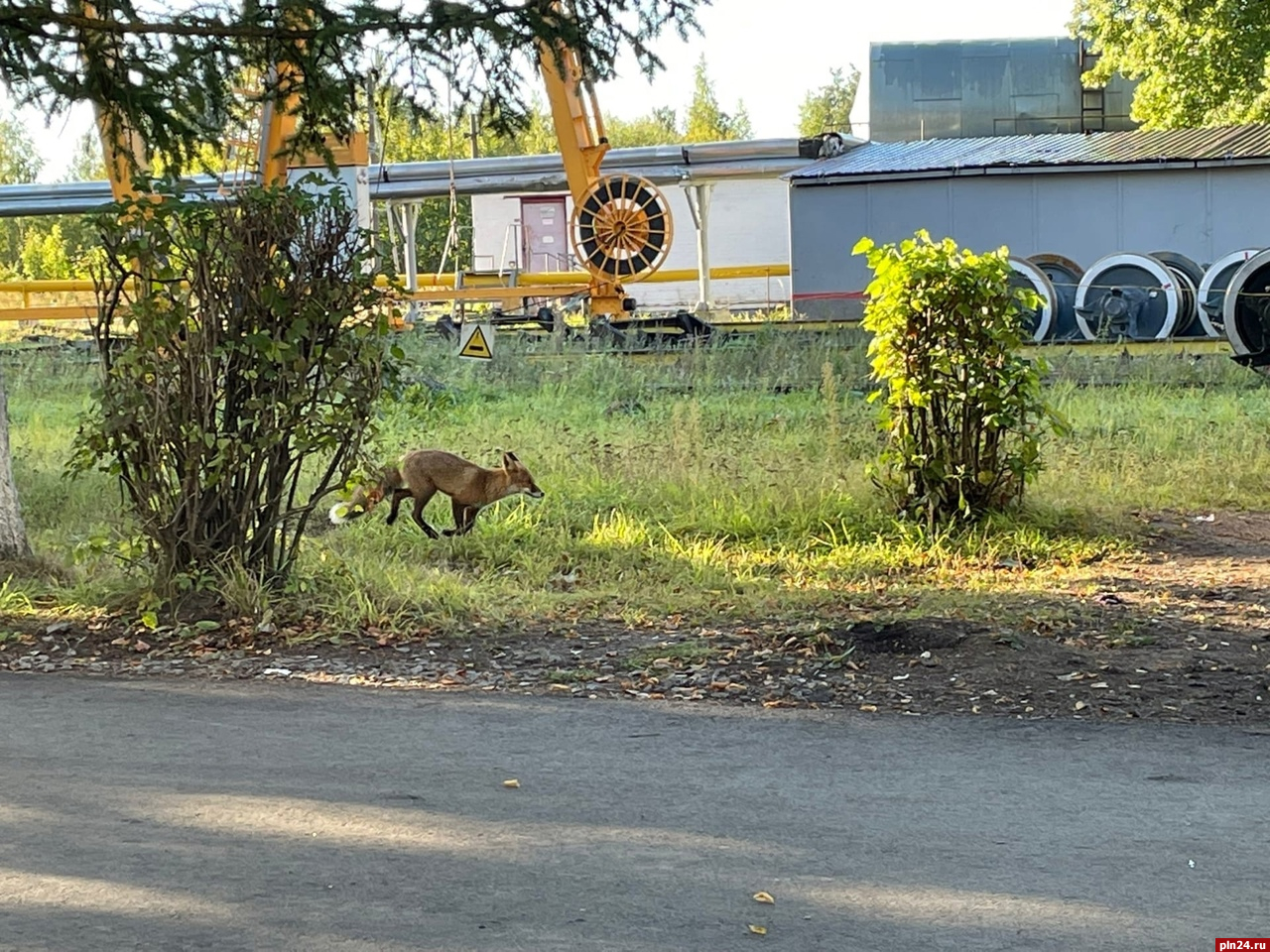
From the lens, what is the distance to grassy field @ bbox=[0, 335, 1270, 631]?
7934mm

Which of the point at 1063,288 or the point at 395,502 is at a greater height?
the point at 1063,288

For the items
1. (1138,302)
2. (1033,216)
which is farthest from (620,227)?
(1138,302)

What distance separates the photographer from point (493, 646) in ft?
23.4

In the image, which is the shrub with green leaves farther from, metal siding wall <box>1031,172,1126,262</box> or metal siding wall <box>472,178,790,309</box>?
metal siding wall <box>472,178,790,309</box>

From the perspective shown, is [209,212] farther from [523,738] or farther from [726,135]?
[726,135]

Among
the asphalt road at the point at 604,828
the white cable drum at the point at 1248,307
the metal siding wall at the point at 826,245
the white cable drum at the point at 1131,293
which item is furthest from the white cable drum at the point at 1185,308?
the asphalt road at the point at 604,828

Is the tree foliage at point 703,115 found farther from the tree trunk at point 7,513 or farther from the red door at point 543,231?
the tree trunk at point 7,513

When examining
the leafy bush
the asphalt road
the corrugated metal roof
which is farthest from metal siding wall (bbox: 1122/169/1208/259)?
the asphalt road

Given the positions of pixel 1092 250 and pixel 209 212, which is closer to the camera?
pixel 209 212

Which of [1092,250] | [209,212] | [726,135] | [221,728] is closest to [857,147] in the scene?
[1092,250]

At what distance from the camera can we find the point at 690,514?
10227 millimetres

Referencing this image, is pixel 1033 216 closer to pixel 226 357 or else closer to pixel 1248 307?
pixel 1248 307

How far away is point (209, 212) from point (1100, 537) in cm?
589

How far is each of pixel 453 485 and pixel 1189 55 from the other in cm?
3200
